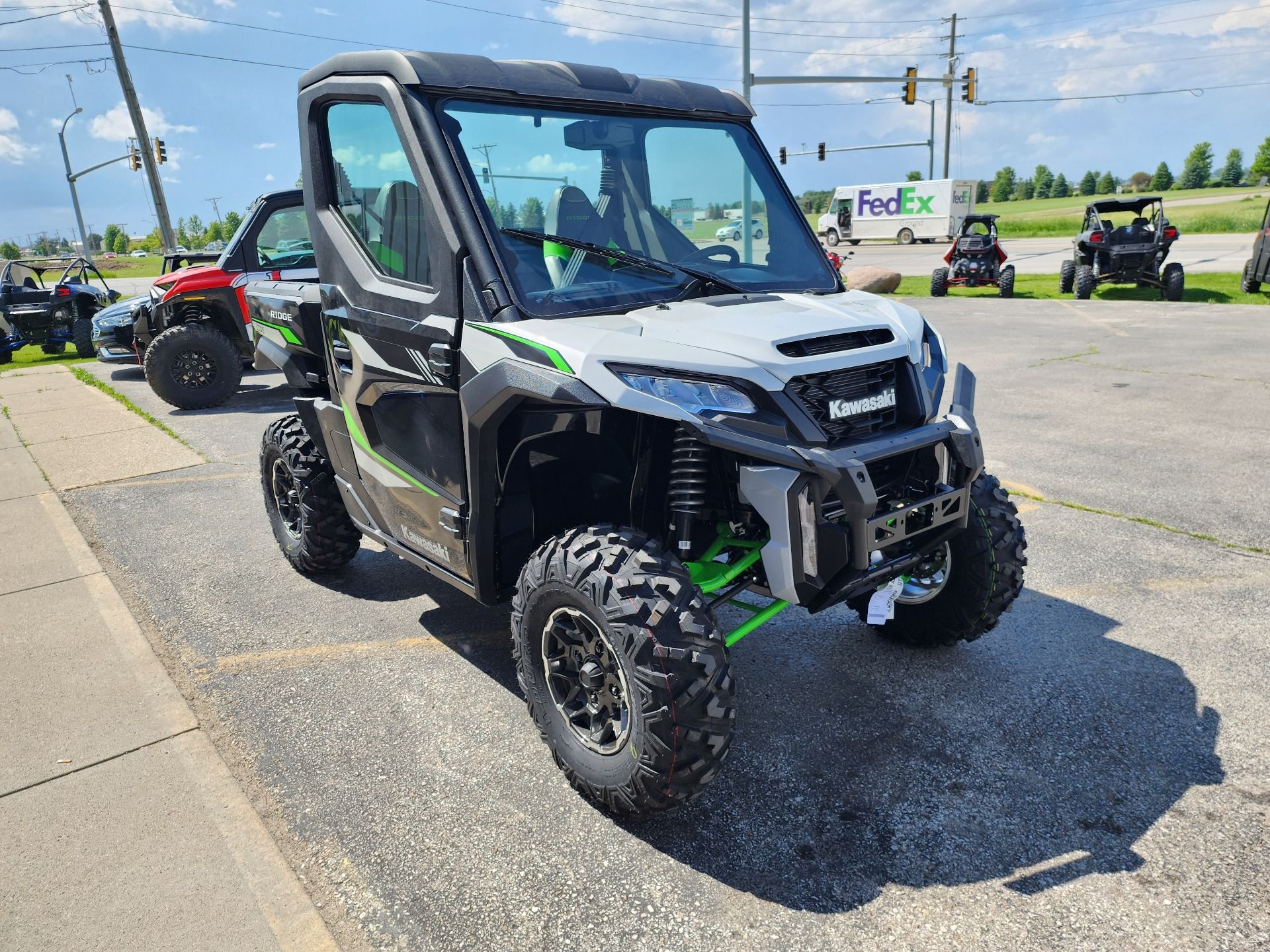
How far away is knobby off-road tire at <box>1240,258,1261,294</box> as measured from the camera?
55.8ft

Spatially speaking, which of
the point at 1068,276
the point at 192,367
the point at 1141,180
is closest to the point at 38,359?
the point at 192,367

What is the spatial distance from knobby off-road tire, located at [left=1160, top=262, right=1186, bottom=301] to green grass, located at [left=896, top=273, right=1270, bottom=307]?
28cm

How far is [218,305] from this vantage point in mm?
11109

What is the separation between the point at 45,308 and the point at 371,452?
50.9 feet

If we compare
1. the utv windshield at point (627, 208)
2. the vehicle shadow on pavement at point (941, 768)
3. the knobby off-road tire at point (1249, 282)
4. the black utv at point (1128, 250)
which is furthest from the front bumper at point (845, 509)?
the knobby off-road tire at point (1249, 282)

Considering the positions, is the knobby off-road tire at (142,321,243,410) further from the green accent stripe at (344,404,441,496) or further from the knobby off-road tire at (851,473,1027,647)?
the knobby off-road tire at (851,473,1027,647)

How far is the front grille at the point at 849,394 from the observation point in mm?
2906

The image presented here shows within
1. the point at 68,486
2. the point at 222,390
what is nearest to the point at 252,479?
the point at 68,486

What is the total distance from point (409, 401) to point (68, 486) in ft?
18.0

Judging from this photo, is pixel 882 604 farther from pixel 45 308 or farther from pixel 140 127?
pixel 140 127

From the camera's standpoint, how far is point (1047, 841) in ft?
9.52

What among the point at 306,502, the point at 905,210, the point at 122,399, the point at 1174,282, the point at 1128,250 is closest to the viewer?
the point at 306,502

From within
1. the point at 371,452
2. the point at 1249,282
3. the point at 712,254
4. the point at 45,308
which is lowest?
the point at 1249,282

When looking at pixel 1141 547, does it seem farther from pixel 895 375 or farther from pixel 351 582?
pixel 351 582
